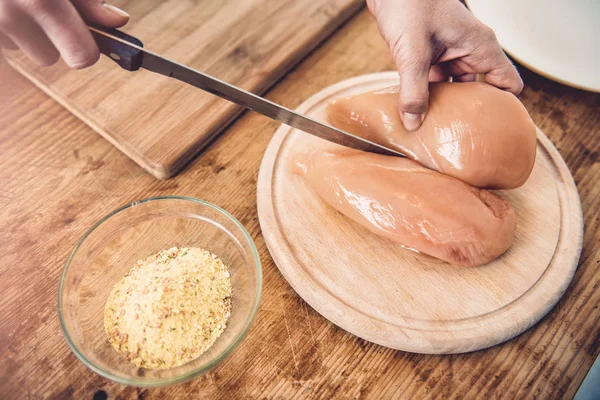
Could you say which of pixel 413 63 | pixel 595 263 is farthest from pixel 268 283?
pixel 595 263

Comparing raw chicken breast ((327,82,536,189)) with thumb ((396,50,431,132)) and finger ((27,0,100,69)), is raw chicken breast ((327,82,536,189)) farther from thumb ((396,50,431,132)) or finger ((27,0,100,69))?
finger ((27,0,100,69))

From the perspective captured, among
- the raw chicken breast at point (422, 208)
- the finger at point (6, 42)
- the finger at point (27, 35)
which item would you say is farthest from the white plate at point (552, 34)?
the finger at point (6, 42)

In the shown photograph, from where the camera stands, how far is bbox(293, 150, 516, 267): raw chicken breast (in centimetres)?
136

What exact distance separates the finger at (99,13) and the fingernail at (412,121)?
95cm

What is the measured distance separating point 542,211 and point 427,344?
70 cm

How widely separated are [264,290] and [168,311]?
13.9 inches

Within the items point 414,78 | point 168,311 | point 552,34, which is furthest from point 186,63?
point 552,34

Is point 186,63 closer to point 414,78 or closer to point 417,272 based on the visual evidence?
point 414,78

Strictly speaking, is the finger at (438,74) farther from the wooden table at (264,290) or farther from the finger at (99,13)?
the finger at (99,13)

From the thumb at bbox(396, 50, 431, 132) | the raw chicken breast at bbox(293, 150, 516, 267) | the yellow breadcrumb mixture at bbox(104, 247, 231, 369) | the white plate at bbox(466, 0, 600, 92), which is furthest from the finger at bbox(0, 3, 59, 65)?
the white plate at bbox(466, 0, 600, 92)

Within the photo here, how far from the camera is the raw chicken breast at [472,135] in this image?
1401 mm

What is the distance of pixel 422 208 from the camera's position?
1376 mm

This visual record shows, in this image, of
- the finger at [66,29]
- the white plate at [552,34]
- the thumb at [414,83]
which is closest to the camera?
the finger at [66,29]

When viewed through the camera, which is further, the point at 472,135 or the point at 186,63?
the point at 186,63
